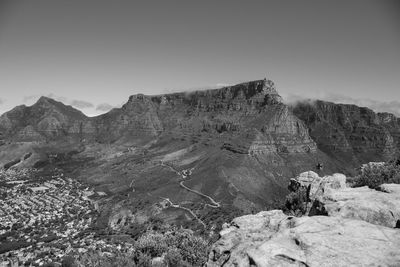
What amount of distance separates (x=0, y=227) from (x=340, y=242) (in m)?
206

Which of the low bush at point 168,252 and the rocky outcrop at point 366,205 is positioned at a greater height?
the rocky outcrop at point 366,205

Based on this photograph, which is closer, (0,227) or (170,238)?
(170,238)

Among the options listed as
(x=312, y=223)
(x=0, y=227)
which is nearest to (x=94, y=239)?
(x=0, y=227)

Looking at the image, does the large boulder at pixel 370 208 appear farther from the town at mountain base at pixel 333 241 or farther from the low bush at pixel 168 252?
the low bush at pixel 168 252

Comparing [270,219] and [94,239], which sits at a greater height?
[270,219]

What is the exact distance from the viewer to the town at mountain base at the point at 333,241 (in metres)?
19.9

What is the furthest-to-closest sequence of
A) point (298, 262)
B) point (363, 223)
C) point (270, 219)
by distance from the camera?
point (270, 219)
point (363, 223)
point (298, 262)

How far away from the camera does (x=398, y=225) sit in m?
25.2

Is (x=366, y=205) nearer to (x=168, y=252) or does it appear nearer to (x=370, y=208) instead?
(x=370, y=208)

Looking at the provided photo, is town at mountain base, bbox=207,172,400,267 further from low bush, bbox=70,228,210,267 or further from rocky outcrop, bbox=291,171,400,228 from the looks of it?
low bush, bbox=70,228,210,267

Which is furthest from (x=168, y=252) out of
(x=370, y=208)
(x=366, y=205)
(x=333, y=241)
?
(x=333, y=241)

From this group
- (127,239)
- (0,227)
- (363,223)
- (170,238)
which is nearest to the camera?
(363,223)

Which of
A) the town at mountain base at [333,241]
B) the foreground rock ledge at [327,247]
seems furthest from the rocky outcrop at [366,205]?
the foreground rock ledge at [327,247]

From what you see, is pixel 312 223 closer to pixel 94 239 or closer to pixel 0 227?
pixel 94 239
